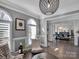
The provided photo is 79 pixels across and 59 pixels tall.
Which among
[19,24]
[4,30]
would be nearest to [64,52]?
[19,24]

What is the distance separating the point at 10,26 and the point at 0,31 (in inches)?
20.3

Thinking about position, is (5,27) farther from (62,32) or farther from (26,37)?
(62,32)

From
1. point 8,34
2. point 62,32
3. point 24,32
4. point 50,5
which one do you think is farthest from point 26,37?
point 62,32

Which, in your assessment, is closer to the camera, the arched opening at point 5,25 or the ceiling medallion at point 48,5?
the ceiling medallion at point 48,5

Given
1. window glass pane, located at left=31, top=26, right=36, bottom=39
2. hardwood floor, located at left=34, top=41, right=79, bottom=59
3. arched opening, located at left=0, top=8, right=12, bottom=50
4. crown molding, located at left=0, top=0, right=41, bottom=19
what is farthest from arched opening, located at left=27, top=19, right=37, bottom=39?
arched opening, located at left=0, top=8, right=12, bottom=50

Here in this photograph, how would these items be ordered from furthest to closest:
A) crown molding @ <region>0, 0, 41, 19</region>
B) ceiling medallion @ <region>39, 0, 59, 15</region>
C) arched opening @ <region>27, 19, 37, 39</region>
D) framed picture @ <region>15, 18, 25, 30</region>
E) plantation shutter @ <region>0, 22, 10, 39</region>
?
arched opening @ <region>27, 19, 37, 39</region> → framed picture @ <region>15, 18, 25, 30</region> → plantation shutter @ <region>0, 22, 10, 39</region> → crown molding @ <region>0, 0, 41, 19</region> → ceiling medallion @ <region>39, 0, 59, 15</region>

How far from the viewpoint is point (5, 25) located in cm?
367

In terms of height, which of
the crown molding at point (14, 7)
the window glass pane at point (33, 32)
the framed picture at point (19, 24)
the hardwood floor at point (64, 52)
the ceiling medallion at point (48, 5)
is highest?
the crown molding at point (14, 7)

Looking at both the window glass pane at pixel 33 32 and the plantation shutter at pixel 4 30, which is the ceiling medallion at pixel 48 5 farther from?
the window glass pane at pixel 33 32

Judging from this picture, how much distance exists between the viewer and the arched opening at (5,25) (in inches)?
138

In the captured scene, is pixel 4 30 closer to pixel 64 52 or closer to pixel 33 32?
pixel 33 32

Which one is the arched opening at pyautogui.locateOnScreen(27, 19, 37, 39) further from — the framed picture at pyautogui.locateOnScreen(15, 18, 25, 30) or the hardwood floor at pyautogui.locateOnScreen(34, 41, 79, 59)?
the hardwood floor at pyautogui.locateOnScreen(34, 41, 79, 59)

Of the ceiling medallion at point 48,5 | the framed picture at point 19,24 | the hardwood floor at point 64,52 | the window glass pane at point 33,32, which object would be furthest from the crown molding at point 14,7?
the hardwood floor at point 64,52

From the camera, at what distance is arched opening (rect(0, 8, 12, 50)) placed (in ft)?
Result: 11.5
